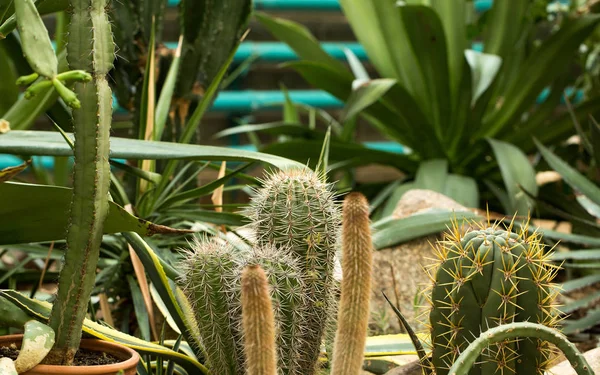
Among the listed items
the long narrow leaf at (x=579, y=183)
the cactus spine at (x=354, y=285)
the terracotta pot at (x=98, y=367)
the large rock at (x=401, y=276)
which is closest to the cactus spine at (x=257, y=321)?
the cactus spine at (x=354, y=285)

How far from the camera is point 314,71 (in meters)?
3.10

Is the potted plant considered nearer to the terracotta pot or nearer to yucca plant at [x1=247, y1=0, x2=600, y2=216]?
the terracotta pot

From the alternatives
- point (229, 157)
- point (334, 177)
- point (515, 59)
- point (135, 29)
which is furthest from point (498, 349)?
point (515, 59)

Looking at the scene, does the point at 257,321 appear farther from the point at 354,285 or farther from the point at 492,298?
the point at 492,298

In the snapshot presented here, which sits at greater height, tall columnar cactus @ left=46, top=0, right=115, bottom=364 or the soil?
tall columnar cactus @ left=46, top=0, right=115, bottom=364

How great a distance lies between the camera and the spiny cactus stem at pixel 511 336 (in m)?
1.03

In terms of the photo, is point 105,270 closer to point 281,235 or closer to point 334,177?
point 281,235

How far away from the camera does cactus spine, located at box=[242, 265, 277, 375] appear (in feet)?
2.89

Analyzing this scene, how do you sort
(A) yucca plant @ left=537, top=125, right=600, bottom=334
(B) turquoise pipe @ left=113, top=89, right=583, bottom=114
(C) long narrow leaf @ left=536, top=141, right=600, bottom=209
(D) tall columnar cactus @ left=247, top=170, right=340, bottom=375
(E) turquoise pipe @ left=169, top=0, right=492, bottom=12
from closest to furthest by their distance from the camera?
(D) tall columnar cactus @ left=247, top=170, right=340, bottom=375
(A) yucca plant @ left=537, top=125, right=600, bottom=334
(C) long narrow leaf @ left=536, top=141, right=600, bottom=209
(B) turquoise pipe @ left=113, top=89, right=583, bottom=114
(E) turquoise pipe @ left=169, top=0, right=492, bottom=12

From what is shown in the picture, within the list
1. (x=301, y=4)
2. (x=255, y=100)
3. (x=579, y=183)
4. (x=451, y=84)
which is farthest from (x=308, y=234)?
(x=301, y=4)

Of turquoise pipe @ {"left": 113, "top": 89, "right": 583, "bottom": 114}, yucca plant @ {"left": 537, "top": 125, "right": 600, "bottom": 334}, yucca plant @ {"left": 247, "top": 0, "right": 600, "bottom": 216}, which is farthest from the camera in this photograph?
turquoise pipe @ {"left": 113, "top": 89, "right": 583, "bottom": 114}

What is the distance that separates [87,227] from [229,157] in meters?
0.40

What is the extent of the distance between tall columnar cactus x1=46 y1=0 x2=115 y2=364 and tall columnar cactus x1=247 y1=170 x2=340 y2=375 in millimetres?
368

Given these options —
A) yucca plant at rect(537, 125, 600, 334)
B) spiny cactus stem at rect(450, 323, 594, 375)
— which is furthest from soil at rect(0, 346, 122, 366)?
yucca plant at rect(537, 125, 600, 334)
